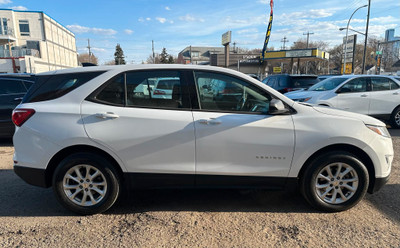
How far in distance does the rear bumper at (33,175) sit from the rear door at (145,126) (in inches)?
30.6

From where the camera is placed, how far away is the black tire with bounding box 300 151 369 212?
3027mm

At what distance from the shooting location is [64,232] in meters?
2.81

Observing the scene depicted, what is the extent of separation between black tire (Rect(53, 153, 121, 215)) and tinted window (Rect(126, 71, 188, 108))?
787mm

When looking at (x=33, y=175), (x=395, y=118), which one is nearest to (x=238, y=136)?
(x=33, y=175)

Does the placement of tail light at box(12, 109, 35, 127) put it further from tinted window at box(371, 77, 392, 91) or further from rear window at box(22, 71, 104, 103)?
tinted window at box(371, 77, 392, 91)

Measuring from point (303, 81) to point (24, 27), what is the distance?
52.2 metres

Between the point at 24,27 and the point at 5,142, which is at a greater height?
the point at 24,27

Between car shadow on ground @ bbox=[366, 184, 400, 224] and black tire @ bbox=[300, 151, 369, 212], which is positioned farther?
car shadow on ground @ bbox=[366, 184, 400, 224]

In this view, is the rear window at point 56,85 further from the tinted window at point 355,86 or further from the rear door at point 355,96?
the tinted window at point 355,86

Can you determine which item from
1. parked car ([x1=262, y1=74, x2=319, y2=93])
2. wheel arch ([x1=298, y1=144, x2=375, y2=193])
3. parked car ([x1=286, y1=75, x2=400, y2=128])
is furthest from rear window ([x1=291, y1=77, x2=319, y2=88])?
wheel arch ([x1=298, y1=144, x2=375, y2=193])

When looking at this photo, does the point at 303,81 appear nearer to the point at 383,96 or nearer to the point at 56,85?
the point at 383,96

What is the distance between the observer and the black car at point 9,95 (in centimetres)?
609

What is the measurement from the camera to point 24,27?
46281 mm

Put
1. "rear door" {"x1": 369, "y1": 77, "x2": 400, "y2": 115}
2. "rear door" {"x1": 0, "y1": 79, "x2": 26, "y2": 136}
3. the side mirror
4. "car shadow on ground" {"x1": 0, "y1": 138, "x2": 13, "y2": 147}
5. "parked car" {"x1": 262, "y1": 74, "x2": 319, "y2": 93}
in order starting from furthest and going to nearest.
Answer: "parked car" {"x1": 262, "y1": 74, "x2": 319, "y2": 93} < "rear door" {"x1": 369, "y1": 77, "x2": 400, "y2": 115} < "car shadow on ground" {"x1": 0, "y1": 138, "x2": 13, "y2": 147} < "rear door" {"x1": 0, "y1": 79, "x2": 26, "y2": 136} < the side mirror
